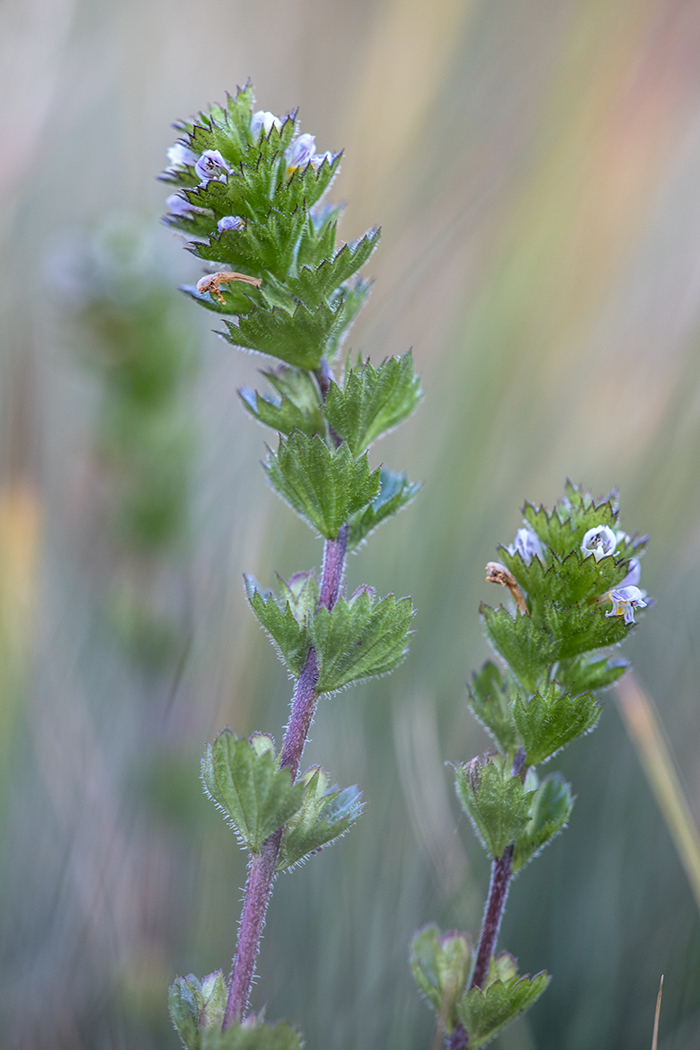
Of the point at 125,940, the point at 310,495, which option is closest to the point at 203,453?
the point at 125,940

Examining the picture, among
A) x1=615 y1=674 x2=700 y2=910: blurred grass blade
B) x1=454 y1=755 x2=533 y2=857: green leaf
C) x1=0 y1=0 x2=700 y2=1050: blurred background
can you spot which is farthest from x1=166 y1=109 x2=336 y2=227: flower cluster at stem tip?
x1=0 y1=0 x2=700 y2=1050: blurred background

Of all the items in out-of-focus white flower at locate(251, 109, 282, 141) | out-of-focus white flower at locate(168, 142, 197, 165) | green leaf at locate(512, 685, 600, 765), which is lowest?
green leaf at locate(512, 685, 600, 765)

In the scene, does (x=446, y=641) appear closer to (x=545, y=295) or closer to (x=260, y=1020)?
(x=545, y=295)

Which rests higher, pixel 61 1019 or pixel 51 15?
pixel 51 15

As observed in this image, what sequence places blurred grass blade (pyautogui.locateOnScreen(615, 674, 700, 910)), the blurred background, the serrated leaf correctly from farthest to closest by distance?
the blurred background < blurred grass blade (pyautogui.locateOnScreen(615, 674, 700, 910)) < the serrated leaf

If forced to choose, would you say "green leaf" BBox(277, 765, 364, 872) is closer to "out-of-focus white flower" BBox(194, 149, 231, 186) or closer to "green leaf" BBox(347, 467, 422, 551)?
"green leaf" BBox(347, 467, 422, 551)

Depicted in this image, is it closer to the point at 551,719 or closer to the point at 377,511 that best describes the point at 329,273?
the point at 377,511

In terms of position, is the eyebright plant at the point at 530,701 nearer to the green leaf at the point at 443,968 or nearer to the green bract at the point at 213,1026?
the green leaf at the point at 443,968
